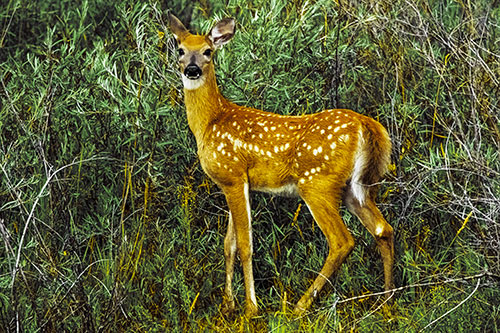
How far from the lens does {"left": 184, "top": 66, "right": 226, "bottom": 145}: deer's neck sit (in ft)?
19.0

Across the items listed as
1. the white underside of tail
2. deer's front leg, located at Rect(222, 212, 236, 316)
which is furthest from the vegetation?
the white underside of tail

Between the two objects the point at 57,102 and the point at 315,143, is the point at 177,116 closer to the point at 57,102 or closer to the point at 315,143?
the point at 57,102

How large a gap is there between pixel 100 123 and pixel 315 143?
1964 millimetres

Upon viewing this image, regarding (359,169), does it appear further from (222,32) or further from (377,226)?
(222,32)

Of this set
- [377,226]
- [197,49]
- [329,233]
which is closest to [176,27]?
[197,49]

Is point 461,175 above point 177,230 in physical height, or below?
above

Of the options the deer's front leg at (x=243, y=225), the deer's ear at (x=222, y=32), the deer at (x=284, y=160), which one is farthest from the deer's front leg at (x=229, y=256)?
the deer's ear at (x=222, y=32)

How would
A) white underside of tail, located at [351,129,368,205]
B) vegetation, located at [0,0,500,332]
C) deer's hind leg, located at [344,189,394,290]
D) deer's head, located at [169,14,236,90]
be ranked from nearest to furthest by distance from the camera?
vegetation, located at [0,0,500,332]
white underside of tail, located at [351,129,368,205]
deer's hind leg, located at [344,189,394,290]
deer's head, located at [169,14,236,90]

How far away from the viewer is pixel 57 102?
6.70 meters

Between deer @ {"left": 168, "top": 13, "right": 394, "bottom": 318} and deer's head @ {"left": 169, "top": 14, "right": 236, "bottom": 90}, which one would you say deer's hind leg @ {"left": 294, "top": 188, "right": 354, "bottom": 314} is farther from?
deer's head @ {"left": 169, "top": 14, "right": 236, "bottom": 90}

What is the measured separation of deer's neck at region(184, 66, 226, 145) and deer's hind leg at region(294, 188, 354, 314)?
0.85 m

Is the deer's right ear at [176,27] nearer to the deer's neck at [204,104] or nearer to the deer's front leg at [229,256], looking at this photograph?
the deer's neck at [204,104]

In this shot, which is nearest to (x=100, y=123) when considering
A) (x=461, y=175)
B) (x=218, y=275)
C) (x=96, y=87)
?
(x=96, y=87)

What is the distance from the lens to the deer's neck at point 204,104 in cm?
578
